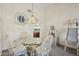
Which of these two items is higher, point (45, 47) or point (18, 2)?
point (18, 2)

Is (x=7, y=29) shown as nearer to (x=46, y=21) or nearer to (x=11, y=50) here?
(x=11, y=50)

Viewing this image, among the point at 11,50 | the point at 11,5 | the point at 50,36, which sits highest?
the point at 11,5

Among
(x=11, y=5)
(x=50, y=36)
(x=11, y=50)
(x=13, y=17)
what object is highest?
(x=11, y=5)

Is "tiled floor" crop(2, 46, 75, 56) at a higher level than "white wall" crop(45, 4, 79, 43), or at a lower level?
lower

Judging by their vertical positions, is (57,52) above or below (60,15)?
below

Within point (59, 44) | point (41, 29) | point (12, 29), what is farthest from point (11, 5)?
point (59, 44)

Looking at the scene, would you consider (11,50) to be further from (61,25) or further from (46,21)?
(61,25)

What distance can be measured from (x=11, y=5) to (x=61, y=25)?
0.73 meters

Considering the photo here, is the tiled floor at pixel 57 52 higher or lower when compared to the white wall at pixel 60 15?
lower

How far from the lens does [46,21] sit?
1.52 meters

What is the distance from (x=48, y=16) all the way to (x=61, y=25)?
8.4 inches

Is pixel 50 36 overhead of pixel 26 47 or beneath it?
overhead

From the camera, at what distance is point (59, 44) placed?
151 cm

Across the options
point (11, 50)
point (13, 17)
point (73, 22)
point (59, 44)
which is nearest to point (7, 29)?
point (13, 17)
